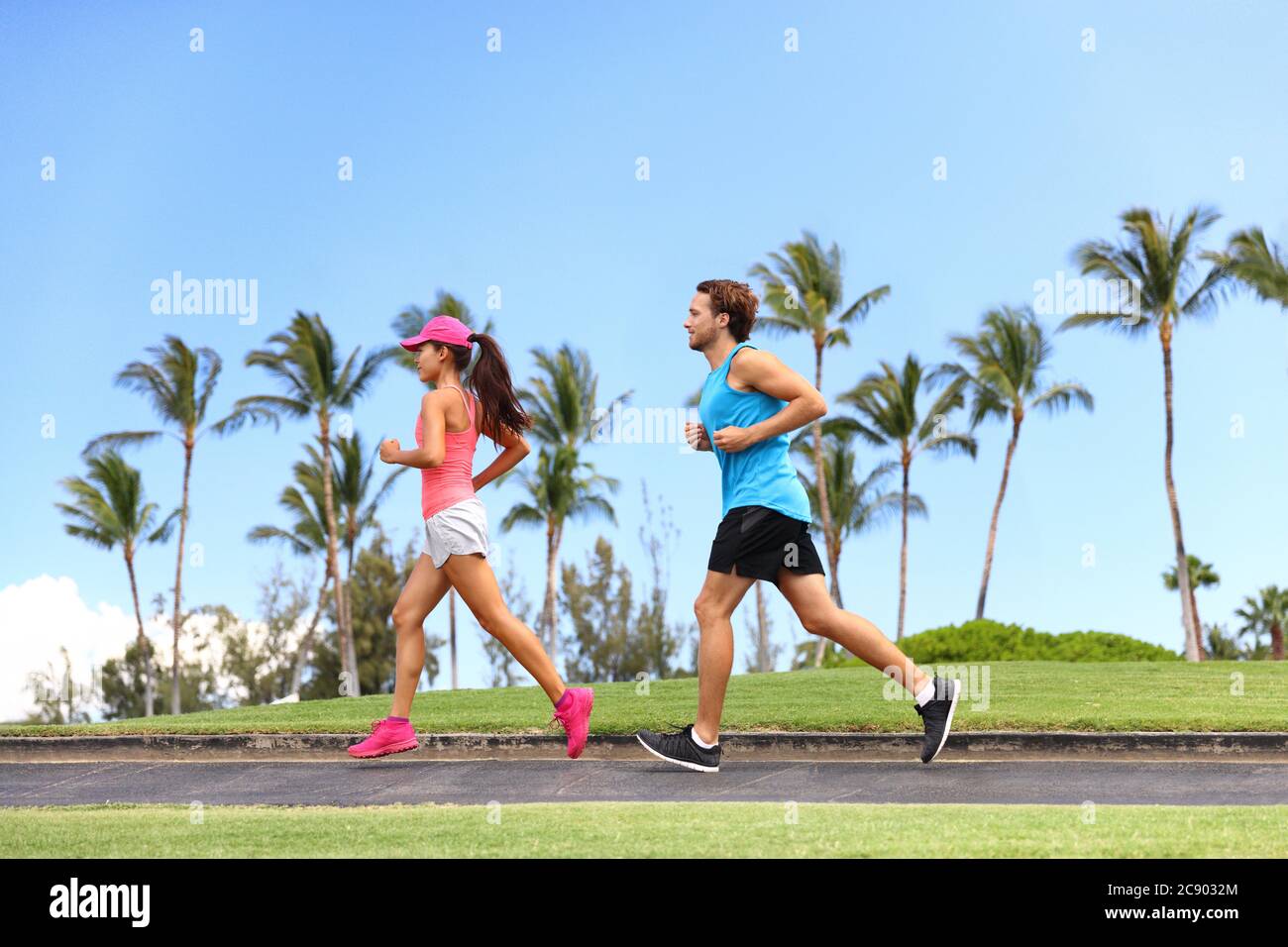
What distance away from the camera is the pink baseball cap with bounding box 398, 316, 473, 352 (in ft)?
20.8

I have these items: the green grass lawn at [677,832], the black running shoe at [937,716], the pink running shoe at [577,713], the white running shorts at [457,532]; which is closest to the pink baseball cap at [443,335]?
the white running shorts at [457,532]

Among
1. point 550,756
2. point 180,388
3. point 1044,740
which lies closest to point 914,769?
point 1044,740

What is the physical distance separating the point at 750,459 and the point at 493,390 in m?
1.43

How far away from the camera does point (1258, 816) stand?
554cm

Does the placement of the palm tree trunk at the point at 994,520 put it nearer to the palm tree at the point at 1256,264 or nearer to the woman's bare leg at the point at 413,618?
the palm tree at the point at 1256,264

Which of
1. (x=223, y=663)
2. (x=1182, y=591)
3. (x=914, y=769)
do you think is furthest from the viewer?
(x=223, y=663)

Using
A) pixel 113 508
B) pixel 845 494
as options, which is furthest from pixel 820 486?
pixel 113 508

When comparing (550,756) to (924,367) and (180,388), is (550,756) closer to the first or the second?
(924,367)

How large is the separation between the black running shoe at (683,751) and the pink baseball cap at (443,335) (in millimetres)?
2161

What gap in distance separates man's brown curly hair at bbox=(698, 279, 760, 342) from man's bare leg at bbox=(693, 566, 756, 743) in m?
1.21

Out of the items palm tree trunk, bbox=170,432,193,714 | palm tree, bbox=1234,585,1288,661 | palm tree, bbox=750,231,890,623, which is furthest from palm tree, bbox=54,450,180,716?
palm tree, bbox=1234,585,1288,661

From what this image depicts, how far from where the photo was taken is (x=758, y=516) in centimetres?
572

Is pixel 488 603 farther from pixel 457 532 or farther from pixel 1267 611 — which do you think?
pixel 1267 611
